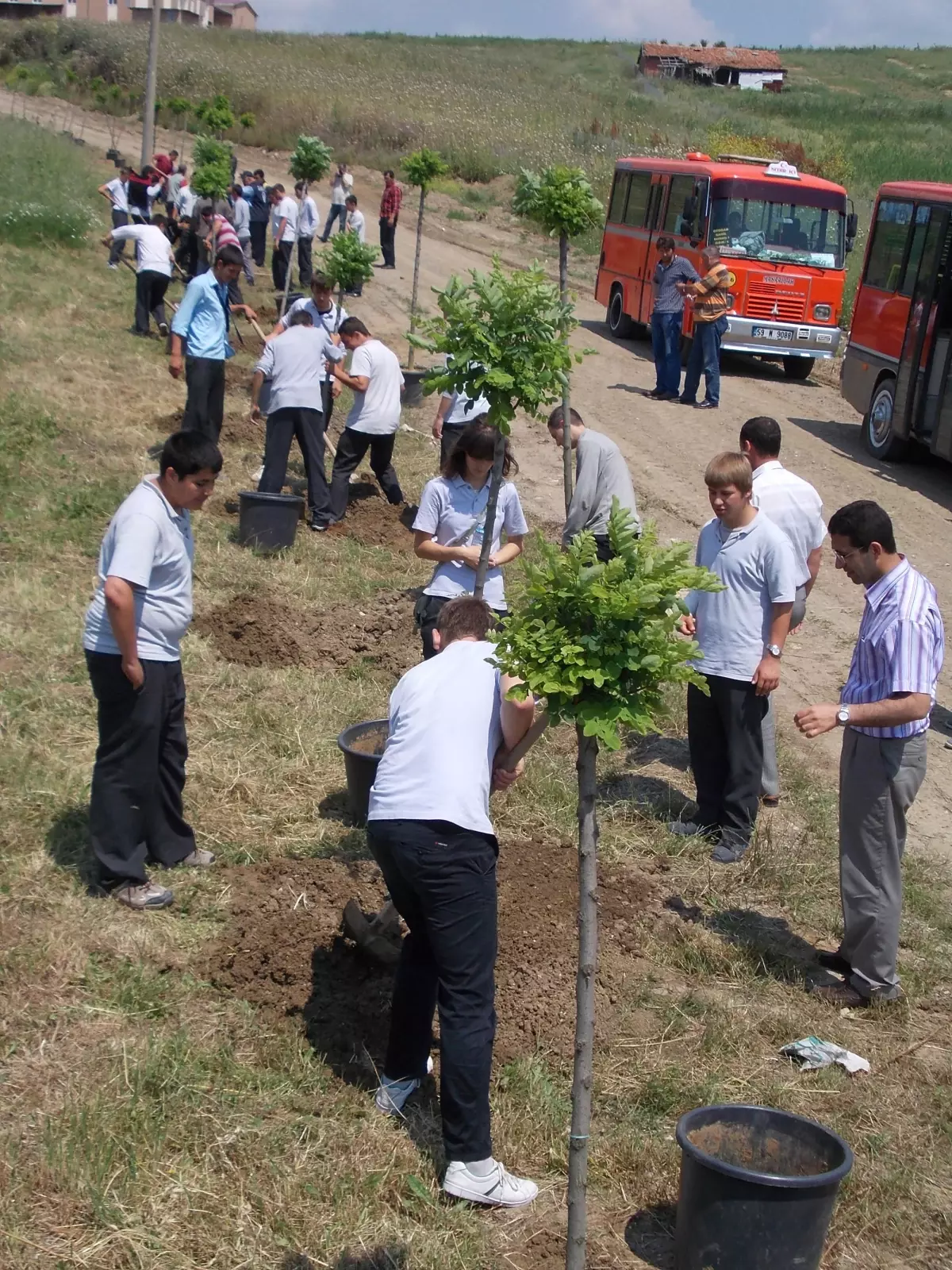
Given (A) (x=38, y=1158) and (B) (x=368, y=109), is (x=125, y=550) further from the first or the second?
(B) (x=368, y=109)

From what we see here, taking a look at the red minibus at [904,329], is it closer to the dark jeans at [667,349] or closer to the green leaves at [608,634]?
the dark jeans at [667,349]

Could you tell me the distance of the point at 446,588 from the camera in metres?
6.23

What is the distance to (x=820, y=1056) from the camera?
4.83m

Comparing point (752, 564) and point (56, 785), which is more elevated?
point (752, 564)

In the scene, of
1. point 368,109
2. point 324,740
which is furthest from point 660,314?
point 368,109

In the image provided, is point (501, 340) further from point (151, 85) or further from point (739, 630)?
point (151, 85)

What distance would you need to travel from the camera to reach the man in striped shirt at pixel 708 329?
622 inches

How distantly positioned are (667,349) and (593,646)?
14.3 metres

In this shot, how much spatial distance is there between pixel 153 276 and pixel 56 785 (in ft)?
35.6

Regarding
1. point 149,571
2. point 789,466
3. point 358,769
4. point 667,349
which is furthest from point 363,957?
point 667,349

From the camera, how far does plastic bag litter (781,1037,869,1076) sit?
4.79m

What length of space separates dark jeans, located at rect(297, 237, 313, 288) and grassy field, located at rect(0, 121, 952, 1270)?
51.7 feet

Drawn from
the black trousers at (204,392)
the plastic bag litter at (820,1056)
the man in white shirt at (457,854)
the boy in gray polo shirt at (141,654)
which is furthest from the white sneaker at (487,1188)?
the black trousers at (204,392)

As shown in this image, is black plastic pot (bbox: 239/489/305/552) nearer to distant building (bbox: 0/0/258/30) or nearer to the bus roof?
the bus roof
